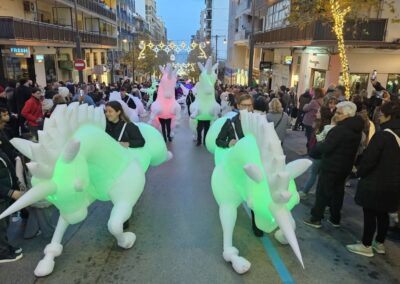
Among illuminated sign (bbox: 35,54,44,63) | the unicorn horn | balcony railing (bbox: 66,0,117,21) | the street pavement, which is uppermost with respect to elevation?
balcony railing (bbox: 66,0,117,21)

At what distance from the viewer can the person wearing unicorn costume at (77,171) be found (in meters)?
3.22

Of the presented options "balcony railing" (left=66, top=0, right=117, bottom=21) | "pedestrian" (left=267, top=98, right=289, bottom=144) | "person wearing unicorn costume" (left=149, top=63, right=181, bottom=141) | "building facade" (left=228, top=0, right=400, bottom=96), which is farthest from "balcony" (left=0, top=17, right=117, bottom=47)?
"pedestrian" (left=267, top=98, right=289, bottom=144)

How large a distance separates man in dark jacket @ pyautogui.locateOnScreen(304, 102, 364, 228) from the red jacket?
6.06m

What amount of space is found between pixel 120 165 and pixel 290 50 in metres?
20.7

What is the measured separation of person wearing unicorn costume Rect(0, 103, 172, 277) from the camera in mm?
3221

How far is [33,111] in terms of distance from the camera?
25.1 ft

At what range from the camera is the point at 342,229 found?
16.2ft

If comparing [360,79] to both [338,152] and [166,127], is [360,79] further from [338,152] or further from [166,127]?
[338,152]

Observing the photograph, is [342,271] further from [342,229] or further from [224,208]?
[224,208]

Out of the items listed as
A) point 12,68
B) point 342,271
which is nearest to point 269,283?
point 342,271

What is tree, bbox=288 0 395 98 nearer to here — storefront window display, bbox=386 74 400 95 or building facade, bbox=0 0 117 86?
storefront window display, bbox=386 74 400 95

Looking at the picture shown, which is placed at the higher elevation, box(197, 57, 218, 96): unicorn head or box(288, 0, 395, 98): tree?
box(288, 0, 395, 98): tree

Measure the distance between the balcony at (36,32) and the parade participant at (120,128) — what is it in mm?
14921

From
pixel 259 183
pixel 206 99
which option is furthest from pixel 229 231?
pixel 206 99
